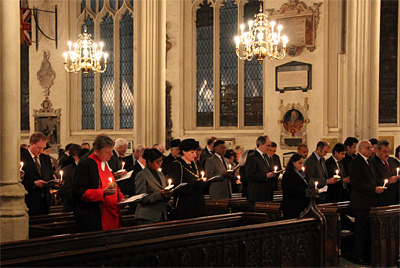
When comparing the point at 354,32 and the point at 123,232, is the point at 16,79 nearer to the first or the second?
the point at 123,232

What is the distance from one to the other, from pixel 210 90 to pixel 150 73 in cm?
506

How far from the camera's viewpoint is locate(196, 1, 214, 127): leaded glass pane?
59.0 feet

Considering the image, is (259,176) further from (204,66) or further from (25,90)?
(25,90)

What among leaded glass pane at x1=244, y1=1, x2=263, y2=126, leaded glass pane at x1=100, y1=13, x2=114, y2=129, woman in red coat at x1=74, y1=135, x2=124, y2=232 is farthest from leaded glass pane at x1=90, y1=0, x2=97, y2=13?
woman in red coat at x1=74, y1=135, x2=124, y2=232

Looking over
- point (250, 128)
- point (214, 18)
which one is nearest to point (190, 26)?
point (214, 18)

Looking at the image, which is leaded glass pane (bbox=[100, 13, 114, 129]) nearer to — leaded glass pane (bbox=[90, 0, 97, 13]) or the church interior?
the church interior

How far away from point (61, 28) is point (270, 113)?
7937mm

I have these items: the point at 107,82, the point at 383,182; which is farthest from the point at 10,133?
the point at 107,82

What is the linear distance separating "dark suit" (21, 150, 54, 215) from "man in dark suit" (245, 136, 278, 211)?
293 centimetres

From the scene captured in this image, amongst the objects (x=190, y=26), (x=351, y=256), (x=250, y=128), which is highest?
(x=190, y=26)

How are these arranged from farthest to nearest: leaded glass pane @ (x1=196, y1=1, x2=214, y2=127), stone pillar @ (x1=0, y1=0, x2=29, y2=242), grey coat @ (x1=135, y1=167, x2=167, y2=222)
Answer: leaded glass pane @ (x1=196, y1=1, x2=214, y2=127) < grey coat @ (x1=135, y1=167, x2=167, y2=222) < stone pillar @ (x1=0, y1=0, x2=29, y2=242)

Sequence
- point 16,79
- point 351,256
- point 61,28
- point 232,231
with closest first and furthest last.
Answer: point 232,231
point 16,79
point 351,256
point 61,28

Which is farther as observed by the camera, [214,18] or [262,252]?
[214,18]

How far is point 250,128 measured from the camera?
17.2m
